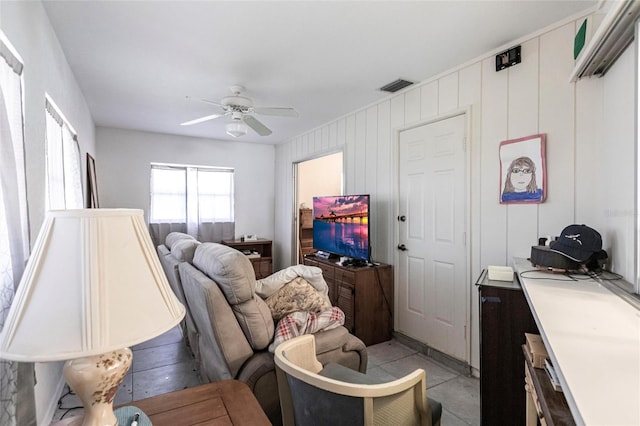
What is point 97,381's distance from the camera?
779 mm

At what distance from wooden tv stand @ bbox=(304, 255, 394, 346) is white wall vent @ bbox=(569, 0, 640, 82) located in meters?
2.20

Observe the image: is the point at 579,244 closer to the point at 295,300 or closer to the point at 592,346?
the point at 592,346

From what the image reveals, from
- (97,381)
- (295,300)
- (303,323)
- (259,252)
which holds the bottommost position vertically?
(259,252)

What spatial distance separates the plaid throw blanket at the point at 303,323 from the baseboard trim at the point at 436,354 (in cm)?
131

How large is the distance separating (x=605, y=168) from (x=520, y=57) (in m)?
0.97

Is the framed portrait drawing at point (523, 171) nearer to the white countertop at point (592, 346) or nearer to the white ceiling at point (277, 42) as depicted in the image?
the white ceiling at point (277, 42)

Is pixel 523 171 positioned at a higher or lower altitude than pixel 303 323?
higher

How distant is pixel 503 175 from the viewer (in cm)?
240

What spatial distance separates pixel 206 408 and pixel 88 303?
631 millimetres

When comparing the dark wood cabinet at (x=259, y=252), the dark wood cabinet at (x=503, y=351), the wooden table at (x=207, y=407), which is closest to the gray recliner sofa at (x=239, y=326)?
the wooden table at (x=207, y=407)

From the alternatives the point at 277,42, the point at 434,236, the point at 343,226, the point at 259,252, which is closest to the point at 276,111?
the point at 277,42

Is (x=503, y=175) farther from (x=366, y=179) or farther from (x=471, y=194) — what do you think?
(x=366, y=179)

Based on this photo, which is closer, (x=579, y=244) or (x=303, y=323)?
(x=579, y=244)

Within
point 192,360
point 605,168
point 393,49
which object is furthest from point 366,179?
point 192,360
